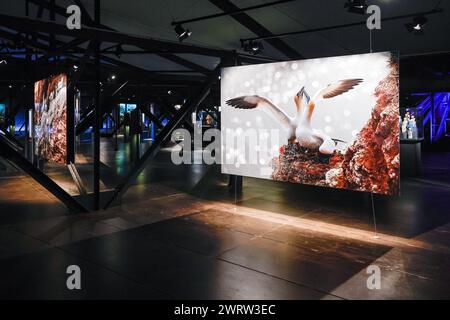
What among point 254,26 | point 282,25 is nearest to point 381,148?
point 282,25

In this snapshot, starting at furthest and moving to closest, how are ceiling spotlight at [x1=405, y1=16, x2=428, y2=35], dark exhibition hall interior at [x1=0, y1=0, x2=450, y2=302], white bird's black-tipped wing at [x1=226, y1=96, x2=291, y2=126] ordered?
ceiling spotlight at [x1=405, y1=16, x2=428, y2=35] < white bird's black-tipped wing at [x1=226, y1=96, x2=291, y2=126] < dark exhibition hall interior at [x1=0, y1=0, x2=450, y2=302]

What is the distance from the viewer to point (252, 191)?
8.95 meters

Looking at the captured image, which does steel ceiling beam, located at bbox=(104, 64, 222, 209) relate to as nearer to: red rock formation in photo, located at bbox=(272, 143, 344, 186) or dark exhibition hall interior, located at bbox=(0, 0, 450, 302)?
dark exhibition hall interior, located at bbox=(0, 0, 450, 302)

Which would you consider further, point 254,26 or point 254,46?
point 254,46

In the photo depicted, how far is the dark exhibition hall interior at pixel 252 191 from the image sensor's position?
3910mm

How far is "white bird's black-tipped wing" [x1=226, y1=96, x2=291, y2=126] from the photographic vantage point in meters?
6.77

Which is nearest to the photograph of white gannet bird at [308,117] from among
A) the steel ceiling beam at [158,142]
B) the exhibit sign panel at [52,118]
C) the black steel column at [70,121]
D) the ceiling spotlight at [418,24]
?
the steel ceiling beam at [158,142]

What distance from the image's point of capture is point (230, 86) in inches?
301

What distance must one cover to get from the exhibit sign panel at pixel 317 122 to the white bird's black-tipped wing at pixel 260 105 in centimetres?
2

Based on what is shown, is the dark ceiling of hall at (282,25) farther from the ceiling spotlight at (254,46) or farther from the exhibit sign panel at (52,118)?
the exhibit sign panel at (52,118)

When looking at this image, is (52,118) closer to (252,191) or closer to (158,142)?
(158,142)

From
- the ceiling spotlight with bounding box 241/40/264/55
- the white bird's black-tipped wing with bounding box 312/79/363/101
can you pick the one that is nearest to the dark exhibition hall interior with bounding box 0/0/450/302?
the white bird's black-tipped wing with bounding box 312/79/363/101

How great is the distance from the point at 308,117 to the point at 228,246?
2.75 meters

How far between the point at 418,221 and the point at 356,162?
1604 mm
